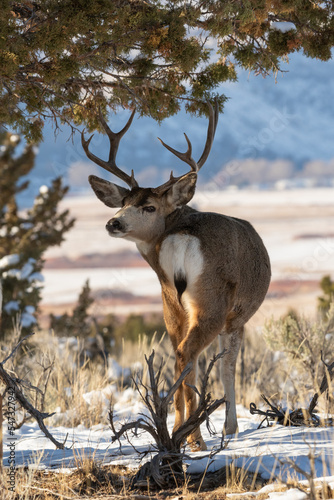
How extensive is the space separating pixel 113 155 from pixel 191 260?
2.20 metres

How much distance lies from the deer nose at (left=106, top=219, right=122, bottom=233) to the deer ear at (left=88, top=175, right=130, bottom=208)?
0.61 metres

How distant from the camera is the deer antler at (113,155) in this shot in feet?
23.8

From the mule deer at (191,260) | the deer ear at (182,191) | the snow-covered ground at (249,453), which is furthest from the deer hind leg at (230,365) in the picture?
the deer ear at (182,191)

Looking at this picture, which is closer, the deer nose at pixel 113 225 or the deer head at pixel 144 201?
the deer nose at pixel 113 225

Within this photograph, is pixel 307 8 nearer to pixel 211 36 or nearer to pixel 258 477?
pixel 211 36

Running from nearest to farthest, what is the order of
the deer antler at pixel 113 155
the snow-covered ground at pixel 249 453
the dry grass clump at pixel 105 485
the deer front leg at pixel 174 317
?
the dry grass clump at pixel 105 485 < the snow-covered ground at pixel 249 453 < the deer front leg at pixel 174 317 < the deer antler at pixel 113 155

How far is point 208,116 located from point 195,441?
140 inches

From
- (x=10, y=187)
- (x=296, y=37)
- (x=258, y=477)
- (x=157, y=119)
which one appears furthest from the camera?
(x=10, y=187)

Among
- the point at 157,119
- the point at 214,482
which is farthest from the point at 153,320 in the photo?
the point at 214,482

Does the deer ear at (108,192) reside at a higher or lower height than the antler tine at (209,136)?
lower

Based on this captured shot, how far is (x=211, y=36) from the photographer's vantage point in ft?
22.7

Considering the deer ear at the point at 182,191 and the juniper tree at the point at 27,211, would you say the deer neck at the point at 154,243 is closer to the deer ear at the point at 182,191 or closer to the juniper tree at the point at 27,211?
the deer ear at the point at 182,191

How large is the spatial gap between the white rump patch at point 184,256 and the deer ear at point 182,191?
2.16 ft

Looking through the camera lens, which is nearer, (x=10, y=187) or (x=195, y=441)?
(x=195, y=441)
